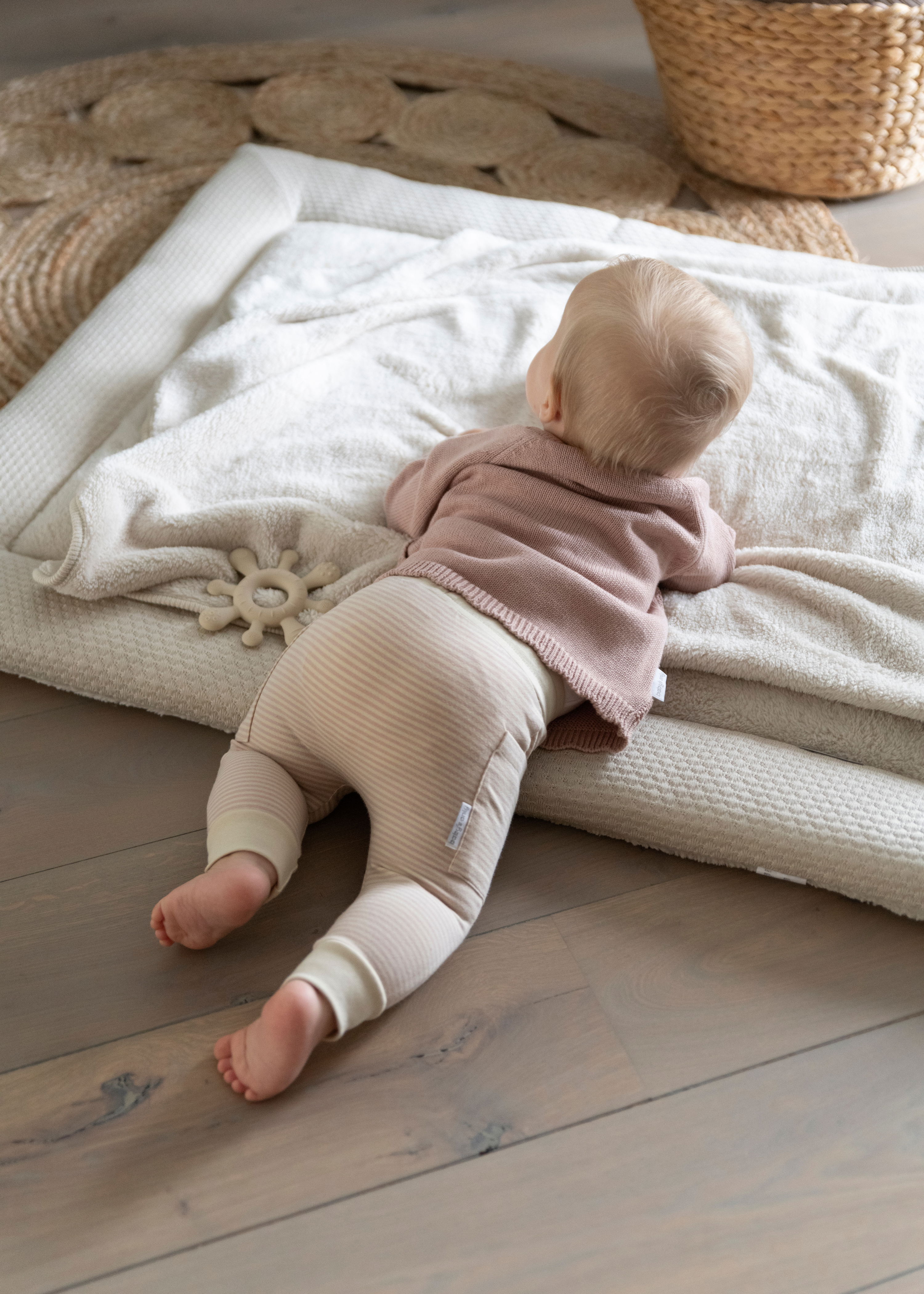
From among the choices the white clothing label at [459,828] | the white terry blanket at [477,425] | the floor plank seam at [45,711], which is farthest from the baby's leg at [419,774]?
the floor plank seam at [45,711]

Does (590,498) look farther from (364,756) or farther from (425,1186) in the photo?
(425,1186)

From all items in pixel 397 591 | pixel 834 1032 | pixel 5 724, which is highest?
pixel 397 591

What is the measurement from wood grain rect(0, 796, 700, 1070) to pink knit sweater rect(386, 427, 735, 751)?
0.38 feet

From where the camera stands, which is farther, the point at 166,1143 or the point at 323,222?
the point at 323,222

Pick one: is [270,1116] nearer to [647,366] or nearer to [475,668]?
[475,668]

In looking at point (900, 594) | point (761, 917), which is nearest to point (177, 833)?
point (761, 917)

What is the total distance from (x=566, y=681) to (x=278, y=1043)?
1.26 feet

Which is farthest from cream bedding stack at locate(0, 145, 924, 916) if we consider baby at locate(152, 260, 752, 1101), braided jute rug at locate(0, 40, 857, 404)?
braided jute rug at locate(0, 40, 857, 404)

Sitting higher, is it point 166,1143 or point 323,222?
point 323,222

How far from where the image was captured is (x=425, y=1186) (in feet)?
2.63

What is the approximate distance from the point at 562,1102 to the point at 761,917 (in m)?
0.25

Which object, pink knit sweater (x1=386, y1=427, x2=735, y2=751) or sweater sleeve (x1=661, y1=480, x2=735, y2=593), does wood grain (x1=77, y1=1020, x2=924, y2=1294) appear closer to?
pink knit sweater (x1=386, y1=427, x2=735, y2=751)

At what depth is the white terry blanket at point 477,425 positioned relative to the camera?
109 cm

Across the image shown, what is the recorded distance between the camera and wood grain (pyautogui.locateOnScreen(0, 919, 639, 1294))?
0.78 metres
